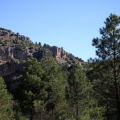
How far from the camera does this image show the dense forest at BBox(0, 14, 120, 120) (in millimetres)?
22609

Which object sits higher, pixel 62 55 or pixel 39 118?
pixel 62 55

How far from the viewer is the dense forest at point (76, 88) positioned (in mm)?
22609

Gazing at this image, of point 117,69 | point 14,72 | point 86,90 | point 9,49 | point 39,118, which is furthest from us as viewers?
point 9,49

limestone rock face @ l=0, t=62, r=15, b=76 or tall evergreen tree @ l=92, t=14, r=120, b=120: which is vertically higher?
limestone rock face @ l=0, t=62, r=15, b=76

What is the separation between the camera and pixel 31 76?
1234 inches

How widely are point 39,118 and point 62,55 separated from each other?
138788mm

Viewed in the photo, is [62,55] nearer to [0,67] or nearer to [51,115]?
[0,67]

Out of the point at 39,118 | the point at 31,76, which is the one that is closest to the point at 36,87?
the point at 31,76

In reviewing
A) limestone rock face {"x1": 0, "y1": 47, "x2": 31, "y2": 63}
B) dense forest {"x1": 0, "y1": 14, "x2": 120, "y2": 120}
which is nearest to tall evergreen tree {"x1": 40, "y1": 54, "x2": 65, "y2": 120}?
dense forest {"x1": 0, "y1": 14, "x2": 120, "y2": 120}

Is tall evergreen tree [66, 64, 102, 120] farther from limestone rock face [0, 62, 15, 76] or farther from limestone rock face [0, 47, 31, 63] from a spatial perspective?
limestone rock face [0, 47, 31, 63]

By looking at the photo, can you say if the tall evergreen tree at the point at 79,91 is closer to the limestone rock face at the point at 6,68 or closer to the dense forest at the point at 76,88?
the dense forest at the point at 76,88

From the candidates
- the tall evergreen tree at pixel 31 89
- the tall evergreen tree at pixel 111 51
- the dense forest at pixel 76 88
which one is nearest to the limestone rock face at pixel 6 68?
the dense forest at pixel 76 88

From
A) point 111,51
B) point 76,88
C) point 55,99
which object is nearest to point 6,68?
point 76,88

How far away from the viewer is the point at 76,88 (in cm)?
3925
